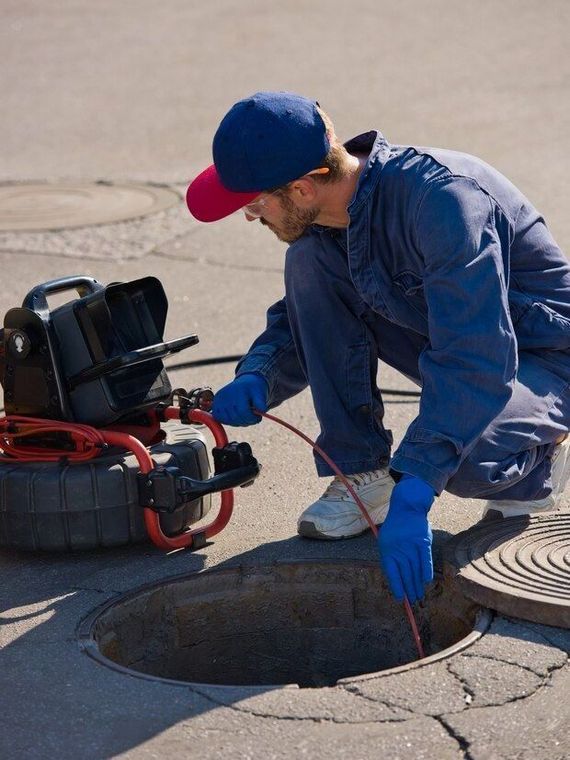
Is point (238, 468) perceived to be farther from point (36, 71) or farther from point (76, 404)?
point (36, 71)

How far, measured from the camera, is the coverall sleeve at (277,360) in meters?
3.60

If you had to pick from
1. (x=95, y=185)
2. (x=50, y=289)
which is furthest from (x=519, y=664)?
(x=95, y=185)

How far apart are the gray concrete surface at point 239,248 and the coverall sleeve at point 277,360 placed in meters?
0.37

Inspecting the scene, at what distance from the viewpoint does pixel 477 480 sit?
3.17 metres

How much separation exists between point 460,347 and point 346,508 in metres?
0.79

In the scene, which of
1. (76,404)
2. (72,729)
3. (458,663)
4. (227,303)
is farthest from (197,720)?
(227,303)

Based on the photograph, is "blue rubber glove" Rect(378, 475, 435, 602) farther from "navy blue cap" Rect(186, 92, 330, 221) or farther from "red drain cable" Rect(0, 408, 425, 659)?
"navy blue cap" Rect(186, 92, 330, 221)

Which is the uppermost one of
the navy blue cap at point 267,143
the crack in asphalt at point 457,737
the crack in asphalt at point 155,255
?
the navy blue cap at point 267,143

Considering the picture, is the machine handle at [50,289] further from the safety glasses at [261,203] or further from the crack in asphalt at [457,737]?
the crack in asphalt at [457,737]

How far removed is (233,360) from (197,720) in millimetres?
2513

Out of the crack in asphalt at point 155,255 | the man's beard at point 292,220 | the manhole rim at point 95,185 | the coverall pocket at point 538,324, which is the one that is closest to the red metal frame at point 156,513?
the man's beard at point 292,220

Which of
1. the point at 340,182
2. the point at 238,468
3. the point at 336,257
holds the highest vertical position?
the point at 340,182

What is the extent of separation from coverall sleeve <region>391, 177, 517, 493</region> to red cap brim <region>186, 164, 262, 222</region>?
0.48 m

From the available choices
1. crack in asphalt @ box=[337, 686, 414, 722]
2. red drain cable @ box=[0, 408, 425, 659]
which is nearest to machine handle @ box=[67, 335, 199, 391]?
red drain cable @ box=[0, 408, 425, 659]
